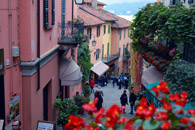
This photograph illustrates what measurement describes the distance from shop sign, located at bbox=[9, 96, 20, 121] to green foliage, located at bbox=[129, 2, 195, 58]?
629cm

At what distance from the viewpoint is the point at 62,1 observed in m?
13.2

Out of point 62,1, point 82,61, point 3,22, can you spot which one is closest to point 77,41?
point 62,1

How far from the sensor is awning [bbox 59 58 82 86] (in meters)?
12.7

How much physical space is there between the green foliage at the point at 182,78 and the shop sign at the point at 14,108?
4.92 metres

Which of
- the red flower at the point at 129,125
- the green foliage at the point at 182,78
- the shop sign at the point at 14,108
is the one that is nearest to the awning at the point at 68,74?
the green foliage at the point at 182,78

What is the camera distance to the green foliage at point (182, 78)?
8.43m

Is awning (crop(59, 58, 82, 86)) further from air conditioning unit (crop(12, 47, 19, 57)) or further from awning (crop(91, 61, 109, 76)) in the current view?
awning (crop(91, 61, 109, 76))

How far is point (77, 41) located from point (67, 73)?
1851 millimetres

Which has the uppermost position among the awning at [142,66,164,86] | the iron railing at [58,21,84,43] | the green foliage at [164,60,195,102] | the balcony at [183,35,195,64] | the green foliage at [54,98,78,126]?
the iron railing at [58,21,84,43]

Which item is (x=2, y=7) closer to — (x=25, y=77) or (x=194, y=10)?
(x=25, y=77)

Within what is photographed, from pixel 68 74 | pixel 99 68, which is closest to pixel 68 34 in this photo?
pixel 68 74

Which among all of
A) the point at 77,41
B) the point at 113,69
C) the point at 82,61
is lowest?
the point at 113,69

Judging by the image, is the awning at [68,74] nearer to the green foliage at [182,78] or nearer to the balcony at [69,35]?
the balcony at [69,35]

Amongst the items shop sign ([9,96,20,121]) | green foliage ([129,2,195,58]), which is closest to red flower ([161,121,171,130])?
shop sign ([9,96,20,121])
